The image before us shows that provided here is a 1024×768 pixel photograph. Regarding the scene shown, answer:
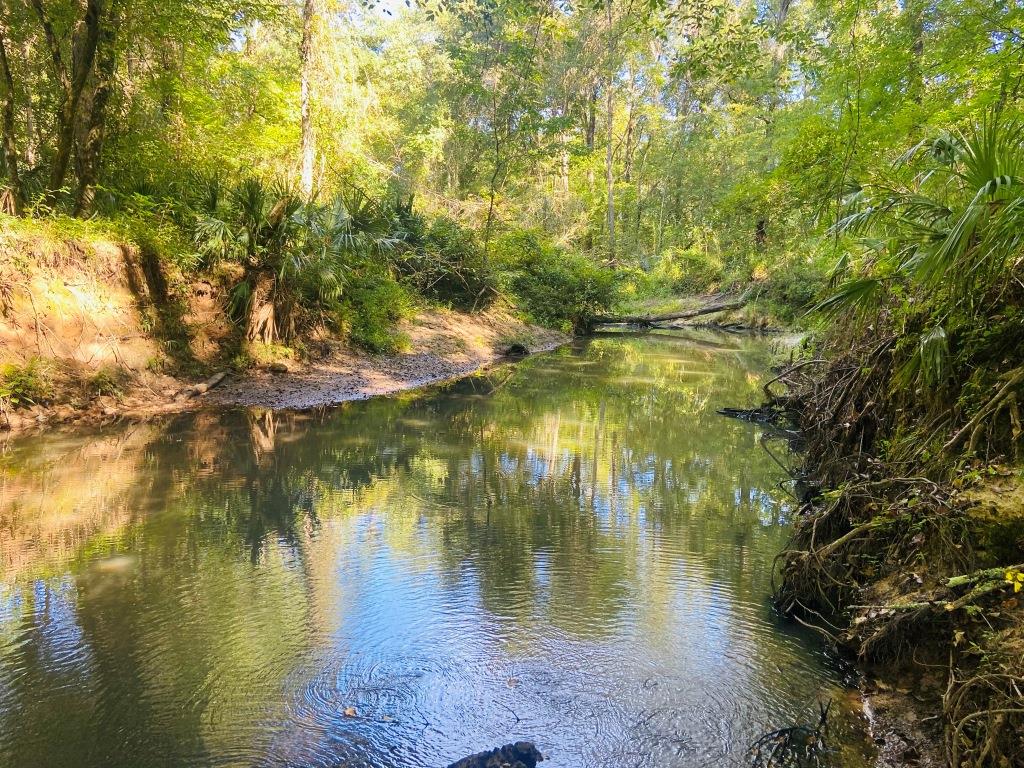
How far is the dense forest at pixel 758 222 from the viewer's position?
3449mm

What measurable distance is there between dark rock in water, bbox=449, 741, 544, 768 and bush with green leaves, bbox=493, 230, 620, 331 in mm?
19545

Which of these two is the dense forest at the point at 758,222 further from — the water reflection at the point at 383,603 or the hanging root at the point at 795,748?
the water reflection at the point at 383,603

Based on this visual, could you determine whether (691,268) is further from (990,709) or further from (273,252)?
(990,709)

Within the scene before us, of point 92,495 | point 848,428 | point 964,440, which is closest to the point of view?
point 964,440

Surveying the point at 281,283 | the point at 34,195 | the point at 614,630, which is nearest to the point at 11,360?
the point at 34,195

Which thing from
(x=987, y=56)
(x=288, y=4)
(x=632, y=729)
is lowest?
(x=632, y=729)

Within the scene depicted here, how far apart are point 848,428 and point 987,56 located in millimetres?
6699

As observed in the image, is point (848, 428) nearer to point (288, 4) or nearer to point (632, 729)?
point (632, 729)

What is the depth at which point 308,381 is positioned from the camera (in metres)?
11.8

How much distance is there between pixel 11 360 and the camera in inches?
325

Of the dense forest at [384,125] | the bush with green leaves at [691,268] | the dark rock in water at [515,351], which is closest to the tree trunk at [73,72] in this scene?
the dense forest at [384,125]

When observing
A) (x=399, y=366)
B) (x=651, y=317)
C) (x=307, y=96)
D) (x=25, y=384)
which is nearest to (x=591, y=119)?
(x=651, y=317)

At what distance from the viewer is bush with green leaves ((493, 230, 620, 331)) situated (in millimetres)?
23047

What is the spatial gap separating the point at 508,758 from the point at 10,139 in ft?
37.5
